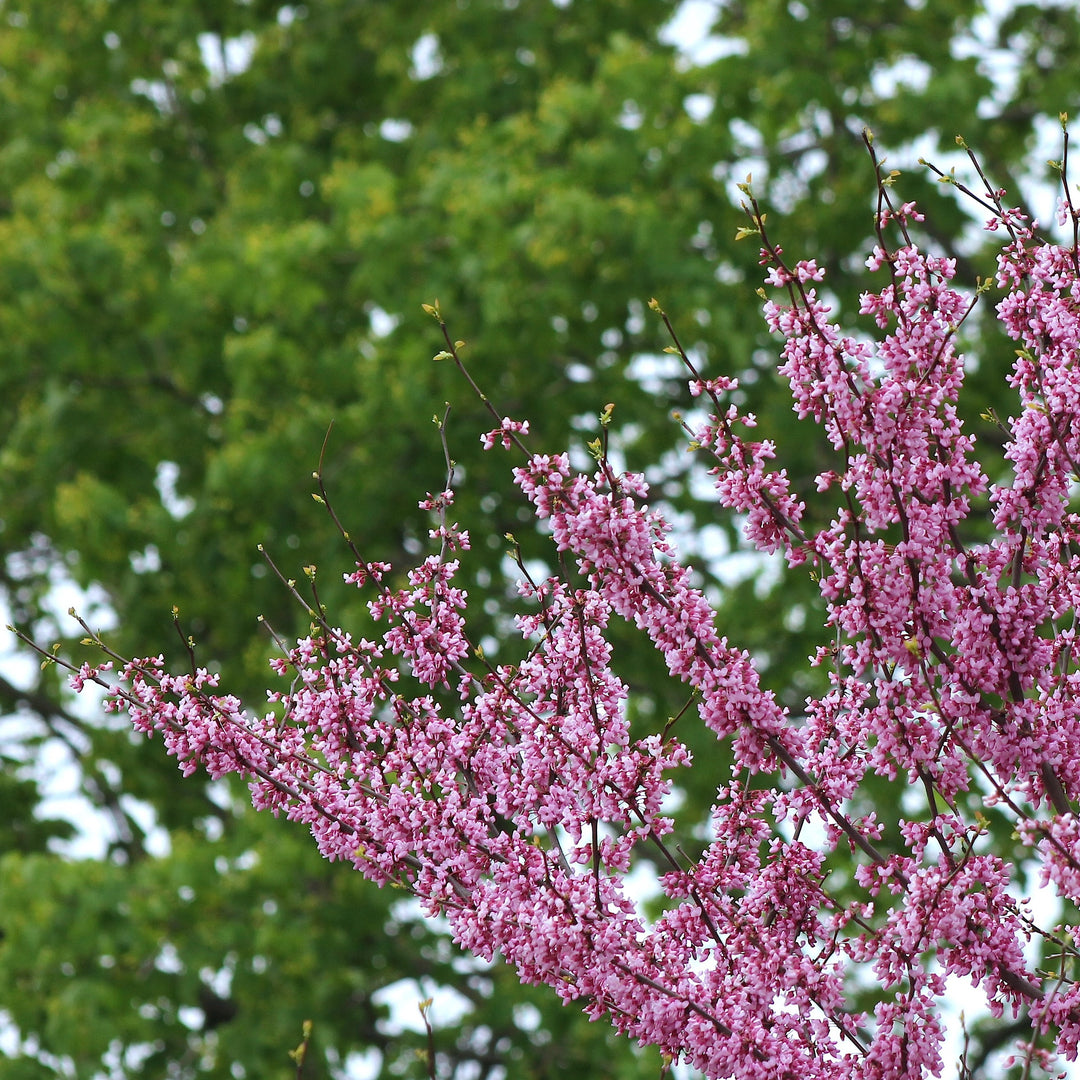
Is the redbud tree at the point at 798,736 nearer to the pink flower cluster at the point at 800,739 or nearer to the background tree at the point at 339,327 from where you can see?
the pink flower cluster at the point at 800,739

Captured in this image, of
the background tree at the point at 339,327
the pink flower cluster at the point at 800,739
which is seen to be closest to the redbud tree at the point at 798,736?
the pink flower cluster at the point at 800,739

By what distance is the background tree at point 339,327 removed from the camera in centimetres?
1014

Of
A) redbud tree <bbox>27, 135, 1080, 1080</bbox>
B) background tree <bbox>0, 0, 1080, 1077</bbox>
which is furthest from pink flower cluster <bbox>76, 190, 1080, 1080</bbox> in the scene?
background tree <bbox>0, 0, 1080, 1077</bbox>

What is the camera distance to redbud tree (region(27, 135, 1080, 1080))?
3881 millimetres

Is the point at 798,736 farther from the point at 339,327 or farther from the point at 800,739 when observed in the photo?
the point at 339,327

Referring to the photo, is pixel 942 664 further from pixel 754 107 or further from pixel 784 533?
pixel 754 107

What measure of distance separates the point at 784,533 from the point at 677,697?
7.37 meters

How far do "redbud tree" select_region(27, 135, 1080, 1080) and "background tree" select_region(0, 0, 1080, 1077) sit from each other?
5161 mm

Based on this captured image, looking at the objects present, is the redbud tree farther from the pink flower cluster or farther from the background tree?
the background tree

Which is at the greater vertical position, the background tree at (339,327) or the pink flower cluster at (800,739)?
the background tree at (339,327)

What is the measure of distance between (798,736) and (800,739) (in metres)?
0.01

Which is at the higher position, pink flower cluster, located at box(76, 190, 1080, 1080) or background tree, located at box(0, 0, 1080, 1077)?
background tree, located at box(0, 0, 1080, 1077)

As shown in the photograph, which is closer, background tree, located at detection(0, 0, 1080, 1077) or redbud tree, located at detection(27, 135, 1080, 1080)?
redbud tree, located at detection(27, 135, 1080, 1080)

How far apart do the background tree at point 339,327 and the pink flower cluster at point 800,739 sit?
519cm
